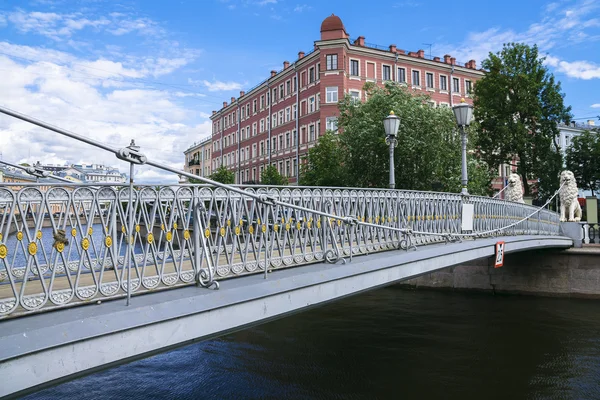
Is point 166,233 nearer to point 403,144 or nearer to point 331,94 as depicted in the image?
point 403,144

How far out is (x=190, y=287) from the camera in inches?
176

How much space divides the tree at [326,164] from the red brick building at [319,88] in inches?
198

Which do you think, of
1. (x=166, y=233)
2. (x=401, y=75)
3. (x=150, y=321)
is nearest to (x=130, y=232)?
(x=166, y=233)

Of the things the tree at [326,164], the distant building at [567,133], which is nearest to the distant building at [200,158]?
the tree at [326,164]

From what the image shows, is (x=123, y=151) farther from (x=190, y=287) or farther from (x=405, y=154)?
(x=405, y=154)

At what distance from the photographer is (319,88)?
3722 centimetres

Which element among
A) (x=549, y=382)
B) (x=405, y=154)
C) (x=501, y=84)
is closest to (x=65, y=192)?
(x=549, y=382)

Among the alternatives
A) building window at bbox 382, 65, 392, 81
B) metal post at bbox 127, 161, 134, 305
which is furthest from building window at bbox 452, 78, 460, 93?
metal post at bbox 127, 161, 134, 305

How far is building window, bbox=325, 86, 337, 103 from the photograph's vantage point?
36.7m

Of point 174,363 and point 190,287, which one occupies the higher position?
point 190,287

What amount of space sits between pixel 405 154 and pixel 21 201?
18747 millimetres

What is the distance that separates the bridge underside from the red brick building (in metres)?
26.1

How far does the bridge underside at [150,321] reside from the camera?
3.11m

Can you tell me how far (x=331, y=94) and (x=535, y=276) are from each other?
2370cm
